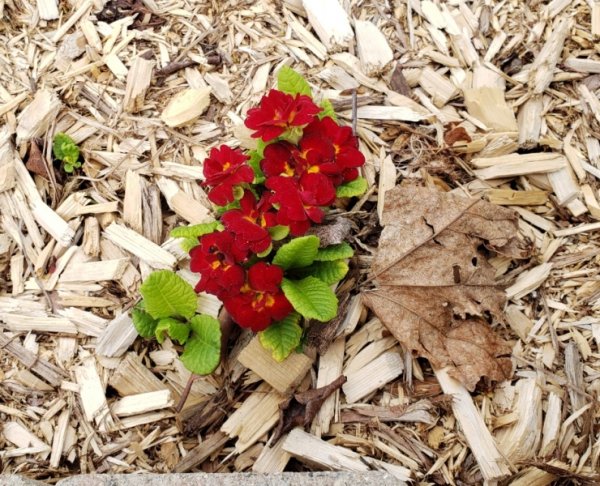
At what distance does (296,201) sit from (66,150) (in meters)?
0.98

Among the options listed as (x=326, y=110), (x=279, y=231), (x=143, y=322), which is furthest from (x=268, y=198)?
(x=143, y=322)

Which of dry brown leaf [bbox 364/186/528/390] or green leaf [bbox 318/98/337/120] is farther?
green leaf [bbox 318/98/337/120]

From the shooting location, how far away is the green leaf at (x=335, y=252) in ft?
7.01

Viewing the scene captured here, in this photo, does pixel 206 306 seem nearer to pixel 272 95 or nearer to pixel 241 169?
pixel 241 169

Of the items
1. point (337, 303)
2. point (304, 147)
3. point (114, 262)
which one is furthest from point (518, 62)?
point (114, 262)

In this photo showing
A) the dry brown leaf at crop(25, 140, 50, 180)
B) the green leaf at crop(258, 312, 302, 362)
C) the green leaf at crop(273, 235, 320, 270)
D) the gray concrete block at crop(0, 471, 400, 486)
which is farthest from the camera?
the dry brown leaf at crop(25, 140, 50, 180)

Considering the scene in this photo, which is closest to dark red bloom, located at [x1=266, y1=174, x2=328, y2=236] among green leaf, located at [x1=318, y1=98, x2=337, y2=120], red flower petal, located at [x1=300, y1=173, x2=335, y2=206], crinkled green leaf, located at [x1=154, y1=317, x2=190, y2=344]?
red flower petal, located at [x1=300, y1=173, x2=335, y2=206]

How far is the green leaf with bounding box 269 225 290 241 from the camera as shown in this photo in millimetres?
2117

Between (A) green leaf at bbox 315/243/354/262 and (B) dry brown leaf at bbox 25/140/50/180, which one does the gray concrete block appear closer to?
(A) green leaf at bbox 315/243/354/262

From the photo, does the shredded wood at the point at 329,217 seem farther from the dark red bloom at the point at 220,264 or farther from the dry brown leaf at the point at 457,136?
the dark red bloom at the point at 220,264

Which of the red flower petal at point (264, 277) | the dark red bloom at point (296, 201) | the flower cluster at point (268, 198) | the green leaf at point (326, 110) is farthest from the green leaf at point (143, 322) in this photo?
the green leaf at point (326, 110)

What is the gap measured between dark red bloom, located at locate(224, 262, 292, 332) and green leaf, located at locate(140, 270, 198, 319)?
6.7 inches

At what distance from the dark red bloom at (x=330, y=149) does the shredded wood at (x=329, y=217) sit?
24 centimetres

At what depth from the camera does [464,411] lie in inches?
82.2
